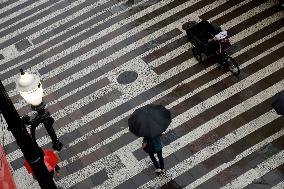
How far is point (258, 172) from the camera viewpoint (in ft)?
38.8

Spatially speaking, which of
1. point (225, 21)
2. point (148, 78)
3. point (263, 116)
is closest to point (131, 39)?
point (148, 78)

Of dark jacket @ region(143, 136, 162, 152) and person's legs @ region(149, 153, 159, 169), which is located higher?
dark jacket @ region(143, 136, 162, 152)

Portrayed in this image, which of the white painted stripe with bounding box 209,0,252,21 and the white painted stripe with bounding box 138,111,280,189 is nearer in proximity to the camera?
the white painted stripe with bounding box 138,111,280,189

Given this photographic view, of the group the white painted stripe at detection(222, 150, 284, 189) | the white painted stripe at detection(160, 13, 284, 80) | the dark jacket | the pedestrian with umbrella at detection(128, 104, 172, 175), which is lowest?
the white painted stripe at detection(222, 150, 284, 189)

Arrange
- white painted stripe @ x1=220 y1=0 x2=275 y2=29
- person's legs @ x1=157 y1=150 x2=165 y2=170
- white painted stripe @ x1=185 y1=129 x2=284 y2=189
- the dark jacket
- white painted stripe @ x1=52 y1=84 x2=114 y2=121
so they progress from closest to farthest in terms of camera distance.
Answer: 1. the dark jacket
2. person's legs @ x1=157 y1=150 x2=165 y2=170
3. white painted stripe @ x1=185 y1=129 x2=284 y2=189
4. white painted stripe @ x1=52 y1=84 x2=114 y2=121
5. white painted stripe @ x1=220 y1=0 x2=275 y2=29

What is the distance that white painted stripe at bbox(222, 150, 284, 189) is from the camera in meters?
11.7

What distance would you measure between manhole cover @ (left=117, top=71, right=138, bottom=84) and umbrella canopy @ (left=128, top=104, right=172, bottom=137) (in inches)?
159

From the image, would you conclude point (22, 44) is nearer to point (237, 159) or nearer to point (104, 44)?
point (104, 44)

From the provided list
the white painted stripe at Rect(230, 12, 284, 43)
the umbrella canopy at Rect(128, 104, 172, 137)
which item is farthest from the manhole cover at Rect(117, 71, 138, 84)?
the umbrella canopy at Rect(128, 104, 172, 137)

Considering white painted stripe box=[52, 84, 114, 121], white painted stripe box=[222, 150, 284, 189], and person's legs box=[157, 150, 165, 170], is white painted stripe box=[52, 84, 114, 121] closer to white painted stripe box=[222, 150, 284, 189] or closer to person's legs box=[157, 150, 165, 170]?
person's legs box=[157, 150, 165, 170]

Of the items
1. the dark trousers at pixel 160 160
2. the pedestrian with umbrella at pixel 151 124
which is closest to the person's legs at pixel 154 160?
the dark trousers at pixel 160 160

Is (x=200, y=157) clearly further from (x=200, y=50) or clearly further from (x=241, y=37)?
(x=241, y=37)

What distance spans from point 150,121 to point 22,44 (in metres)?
8.51

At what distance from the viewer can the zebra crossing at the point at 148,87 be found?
12.3 m
